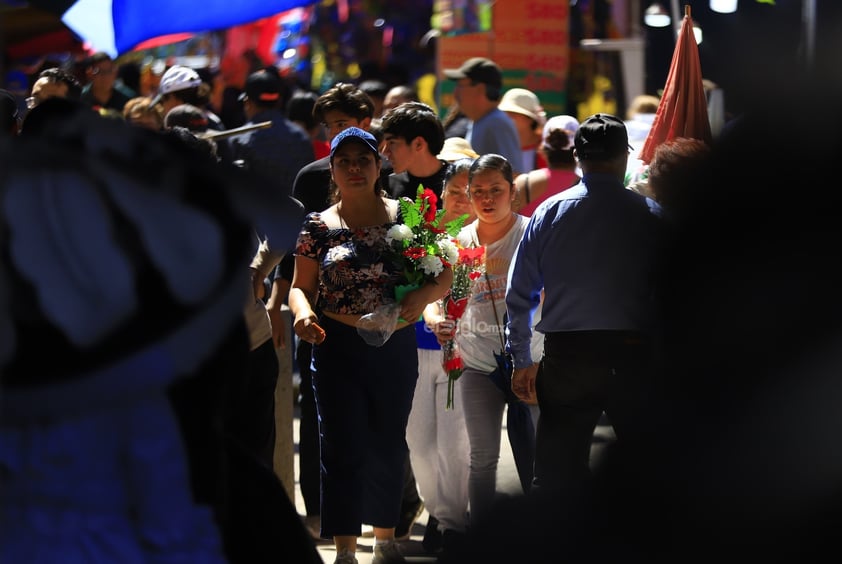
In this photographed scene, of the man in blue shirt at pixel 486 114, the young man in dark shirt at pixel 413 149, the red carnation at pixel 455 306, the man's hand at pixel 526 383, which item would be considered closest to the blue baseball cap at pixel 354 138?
the red carnation at pixel 455 306

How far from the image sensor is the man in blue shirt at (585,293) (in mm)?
5227

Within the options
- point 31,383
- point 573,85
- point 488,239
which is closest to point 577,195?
point 488,239

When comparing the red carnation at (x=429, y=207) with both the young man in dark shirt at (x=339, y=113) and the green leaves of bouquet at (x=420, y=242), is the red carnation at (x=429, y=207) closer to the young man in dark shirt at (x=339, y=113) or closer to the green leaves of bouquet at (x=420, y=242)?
the green leaves of bouquet at (x=420, y=242)

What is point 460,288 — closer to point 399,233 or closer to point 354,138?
point 399,233

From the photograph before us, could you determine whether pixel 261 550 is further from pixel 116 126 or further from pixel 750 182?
pixel 750 182

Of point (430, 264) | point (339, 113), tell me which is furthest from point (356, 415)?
point (339, 113)

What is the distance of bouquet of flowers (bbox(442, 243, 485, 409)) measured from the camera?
602cm

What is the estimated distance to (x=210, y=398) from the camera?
2.52m

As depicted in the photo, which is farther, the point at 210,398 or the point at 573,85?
the point at 573,85

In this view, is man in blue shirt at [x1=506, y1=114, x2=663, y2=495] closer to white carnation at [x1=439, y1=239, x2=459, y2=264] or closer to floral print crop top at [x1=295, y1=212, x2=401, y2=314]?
white carnation at [x1=439, y1=239, x2=459, y2=264]

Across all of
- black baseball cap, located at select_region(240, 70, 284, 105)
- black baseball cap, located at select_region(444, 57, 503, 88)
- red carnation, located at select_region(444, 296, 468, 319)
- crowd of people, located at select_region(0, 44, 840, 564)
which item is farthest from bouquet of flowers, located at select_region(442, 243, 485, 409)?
black baseball cap, located at select_region(240, 70, 284, 105)

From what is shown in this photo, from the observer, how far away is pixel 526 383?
5691mm

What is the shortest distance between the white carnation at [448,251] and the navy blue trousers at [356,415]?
1.23ft

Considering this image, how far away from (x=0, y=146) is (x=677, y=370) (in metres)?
1.26
